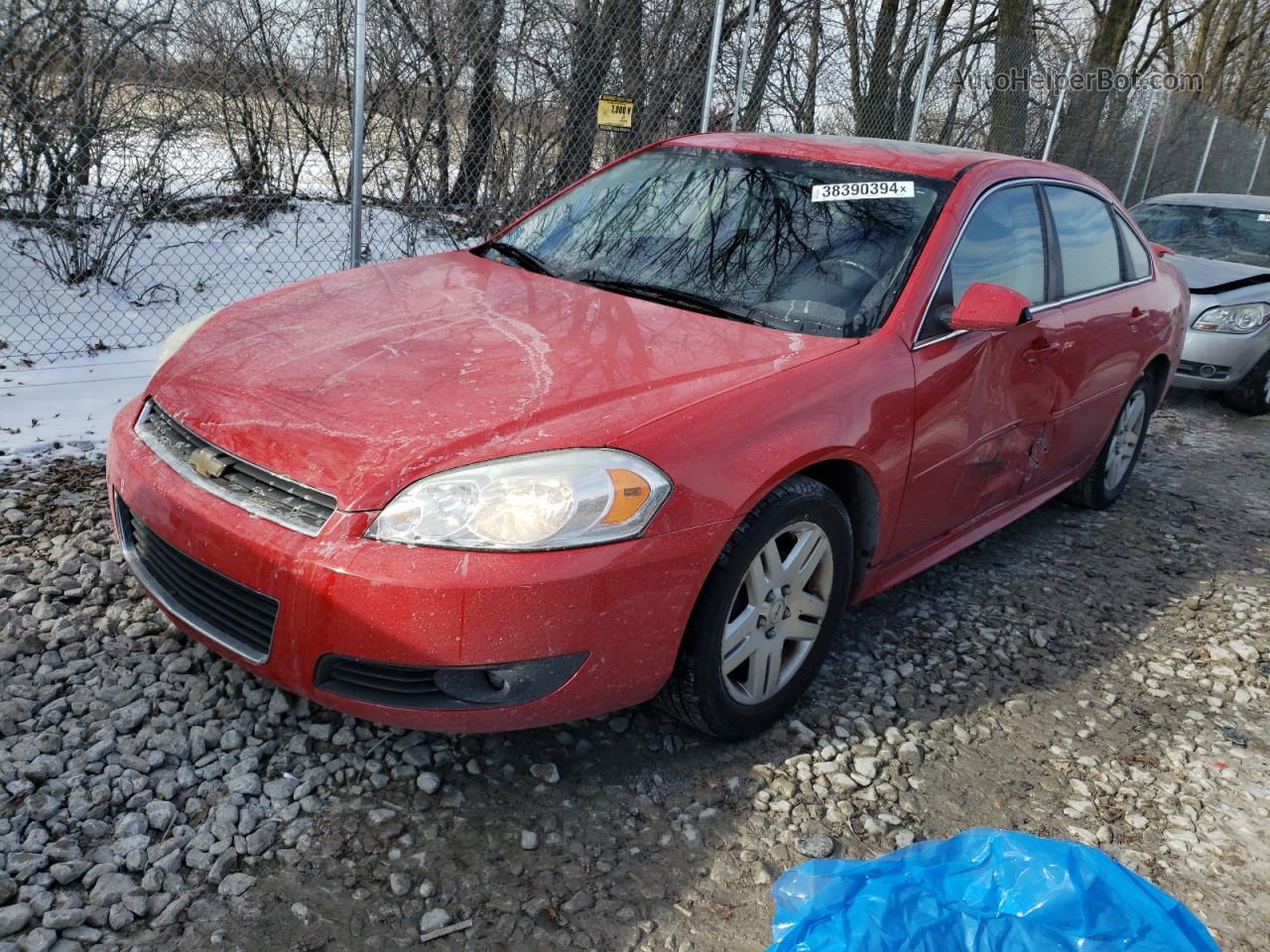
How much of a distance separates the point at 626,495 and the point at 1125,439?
145 inches

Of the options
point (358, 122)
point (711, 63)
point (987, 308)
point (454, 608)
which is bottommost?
point (454, 608)

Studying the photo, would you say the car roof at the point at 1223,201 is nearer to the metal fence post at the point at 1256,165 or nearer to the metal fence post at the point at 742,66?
the metal fence post at the point at 742,66

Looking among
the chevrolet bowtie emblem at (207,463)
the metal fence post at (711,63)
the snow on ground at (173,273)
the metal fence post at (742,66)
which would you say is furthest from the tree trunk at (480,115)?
the chevrolet bowtie emblem at (207,463)

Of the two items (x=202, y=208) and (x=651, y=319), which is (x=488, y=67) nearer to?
(x=202, y=208)

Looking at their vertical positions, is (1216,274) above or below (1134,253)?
below

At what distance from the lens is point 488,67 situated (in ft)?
22.9

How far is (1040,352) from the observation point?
3.53m

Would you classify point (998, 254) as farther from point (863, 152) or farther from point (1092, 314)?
point (1092, 314)

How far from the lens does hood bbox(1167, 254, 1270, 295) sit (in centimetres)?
736

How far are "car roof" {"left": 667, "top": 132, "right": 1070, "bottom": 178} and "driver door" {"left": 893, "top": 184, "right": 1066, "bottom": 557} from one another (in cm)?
17

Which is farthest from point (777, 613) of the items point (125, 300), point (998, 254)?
point (125, 300)

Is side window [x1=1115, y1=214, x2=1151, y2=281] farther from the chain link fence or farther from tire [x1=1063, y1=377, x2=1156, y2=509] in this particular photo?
the chain link fence

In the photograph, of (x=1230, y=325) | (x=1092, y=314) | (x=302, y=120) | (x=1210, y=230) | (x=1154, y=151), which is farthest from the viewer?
(x=1154, y=151)

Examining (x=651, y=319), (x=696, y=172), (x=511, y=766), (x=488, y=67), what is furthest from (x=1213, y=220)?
(x=511, y=766)
